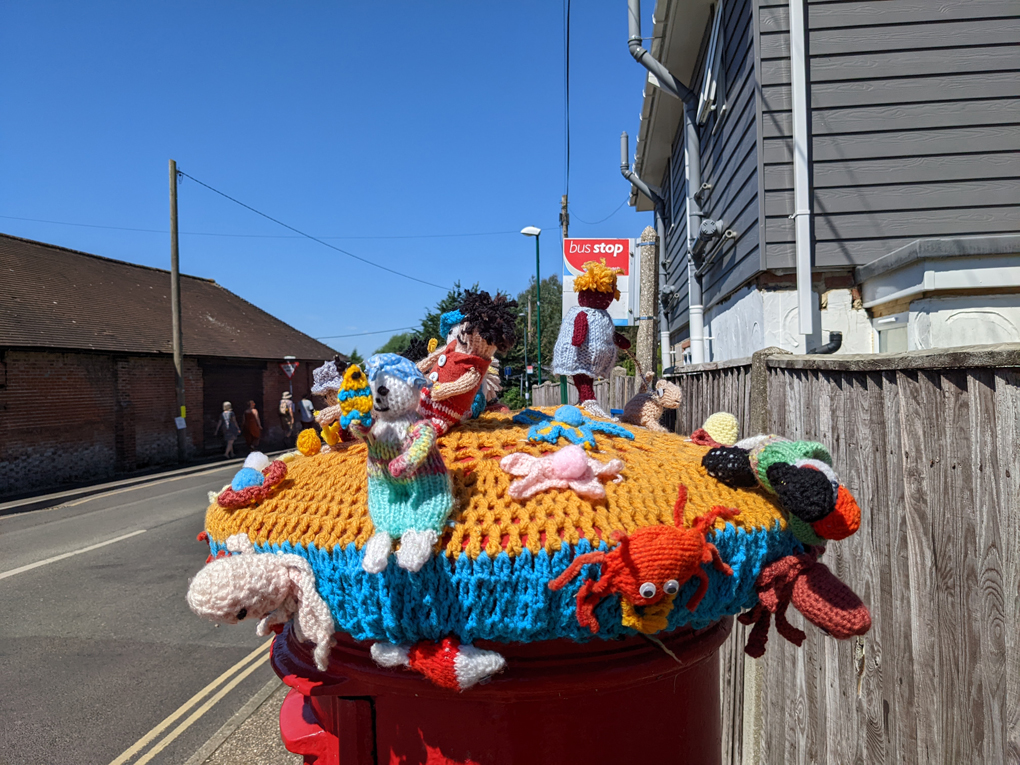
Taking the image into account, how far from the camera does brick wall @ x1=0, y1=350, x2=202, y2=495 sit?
12141mm

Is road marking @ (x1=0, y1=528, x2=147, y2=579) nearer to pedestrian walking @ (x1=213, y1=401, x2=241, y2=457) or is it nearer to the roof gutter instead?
the roof gutter

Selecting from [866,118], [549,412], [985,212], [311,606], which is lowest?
[311,606]

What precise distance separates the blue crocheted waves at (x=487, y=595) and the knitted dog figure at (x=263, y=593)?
5cm

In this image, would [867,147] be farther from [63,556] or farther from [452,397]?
[63,556]

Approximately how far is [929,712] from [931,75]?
182 inches

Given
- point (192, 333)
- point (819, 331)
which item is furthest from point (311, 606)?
point (192, 333)

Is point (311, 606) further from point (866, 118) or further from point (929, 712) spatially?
point (866, 118)

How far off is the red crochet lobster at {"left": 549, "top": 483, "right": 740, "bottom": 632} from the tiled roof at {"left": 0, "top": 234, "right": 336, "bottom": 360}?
1443 cm

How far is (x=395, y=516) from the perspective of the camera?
1.08 m

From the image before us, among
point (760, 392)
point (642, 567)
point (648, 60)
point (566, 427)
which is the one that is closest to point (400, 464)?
point (642, 567)

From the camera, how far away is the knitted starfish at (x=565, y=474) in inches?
46.5

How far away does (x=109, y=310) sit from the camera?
1627 cm

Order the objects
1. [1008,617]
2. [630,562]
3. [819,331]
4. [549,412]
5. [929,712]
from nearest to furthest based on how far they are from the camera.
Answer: [630,562] → [1008,617] → [929,712] → [549,412] → [819,331]

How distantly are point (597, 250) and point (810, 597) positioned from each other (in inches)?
288
